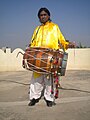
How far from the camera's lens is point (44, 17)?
426 cm

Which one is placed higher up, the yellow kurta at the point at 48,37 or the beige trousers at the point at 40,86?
the yellow kurta at the point at 48,37

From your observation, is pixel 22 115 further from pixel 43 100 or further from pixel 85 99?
pixel 85 99

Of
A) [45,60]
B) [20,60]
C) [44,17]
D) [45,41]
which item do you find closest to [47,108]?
[45,60]

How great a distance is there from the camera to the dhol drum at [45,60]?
3844mm

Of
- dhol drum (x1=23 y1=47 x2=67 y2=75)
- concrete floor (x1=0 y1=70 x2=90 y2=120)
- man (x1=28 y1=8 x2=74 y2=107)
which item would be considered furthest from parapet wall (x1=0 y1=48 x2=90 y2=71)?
dhol drum (x1=23 y1=47 x2=67 y2=75)

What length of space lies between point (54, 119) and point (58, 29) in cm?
176

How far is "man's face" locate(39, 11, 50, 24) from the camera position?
424 cm

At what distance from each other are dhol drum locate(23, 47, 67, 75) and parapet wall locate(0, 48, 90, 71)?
816 cm

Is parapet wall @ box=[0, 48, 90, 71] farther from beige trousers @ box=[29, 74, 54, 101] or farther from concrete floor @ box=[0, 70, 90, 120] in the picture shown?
beige trousers @ box=[29, 74, 54, 101]

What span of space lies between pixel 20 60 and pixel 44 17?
8.31 meters

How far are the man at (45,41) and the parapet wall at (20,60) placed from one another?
7802 mm

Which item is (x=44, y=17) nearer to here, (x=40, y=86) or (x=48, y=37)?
(x=48, y=37)

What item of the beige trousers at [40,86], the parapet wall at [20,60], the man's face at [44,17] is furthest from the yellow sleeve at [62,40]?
the parapet wall at [20,60]

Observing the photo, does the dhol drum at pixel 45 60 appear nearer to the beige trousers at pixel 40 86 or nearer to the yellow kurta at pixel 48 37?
the yellow kurta at pixel 48 37
